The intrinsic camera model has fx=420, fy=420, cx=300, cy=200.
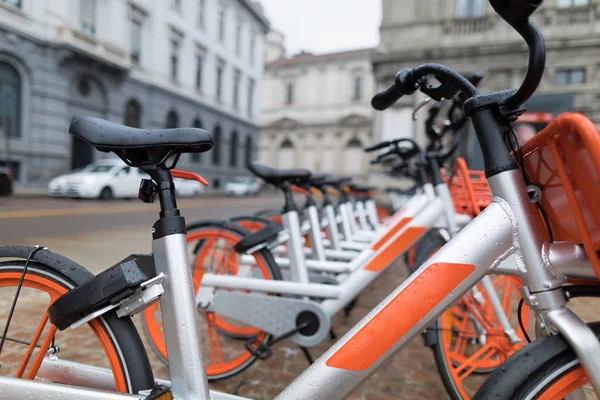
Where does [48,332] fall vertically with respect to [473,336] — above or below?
above

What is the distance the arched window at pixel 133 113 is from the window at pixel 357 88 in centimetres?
2398

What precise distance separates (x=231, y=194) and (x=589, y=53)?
61.4 ft

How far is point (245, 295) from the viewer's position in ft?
6.85

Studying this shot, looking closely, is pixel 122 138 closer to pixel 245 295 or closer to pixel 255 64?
pixel 245 295

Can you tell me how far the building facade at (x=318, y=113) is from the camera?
131ft

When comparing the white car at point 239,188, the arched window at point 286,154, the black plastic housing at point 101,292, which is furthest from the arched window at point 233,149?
the black plastic housing at point 101,292

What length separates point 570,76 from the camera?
1141cm

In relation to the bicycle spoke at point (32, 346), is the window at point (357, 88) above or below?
above

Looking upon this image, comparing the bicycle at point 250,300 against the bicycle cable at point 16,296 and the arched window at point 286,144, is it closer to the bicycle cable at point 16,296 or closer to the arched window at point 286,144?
the bicycle cable at point 16,296

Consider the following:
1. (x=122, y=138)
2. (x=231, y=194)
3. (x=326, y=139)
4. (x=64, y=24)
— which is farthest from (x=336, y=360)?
(x=326, y=139)

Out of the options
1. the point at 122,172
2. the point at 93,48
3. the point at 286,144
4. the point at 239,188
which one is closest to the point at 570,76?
the point at 122,172

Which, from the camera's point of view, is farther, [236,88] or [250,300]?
[236,88]

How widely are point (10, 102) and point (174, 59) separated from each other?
10254 mm

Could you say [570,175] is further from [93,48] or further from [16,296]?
[93,48]
